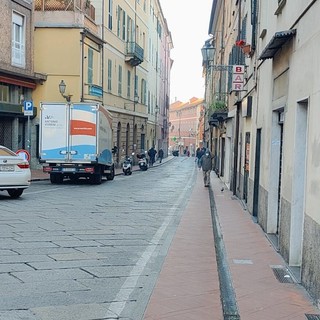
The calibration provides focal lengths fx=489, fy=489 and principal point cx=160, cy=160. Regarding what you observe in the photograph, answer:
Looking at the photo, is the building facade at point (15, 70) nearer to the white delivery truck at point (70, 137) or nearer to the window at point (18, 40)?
the window at point (18, 40)

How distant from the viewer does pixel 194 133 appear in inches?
4574

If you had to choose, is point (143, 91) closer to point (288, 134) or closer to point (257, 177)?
point (257, 177)

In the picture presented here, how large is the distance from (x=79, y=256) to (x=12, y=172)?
647 centimetres

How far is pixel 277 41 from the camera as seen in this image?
7.29m

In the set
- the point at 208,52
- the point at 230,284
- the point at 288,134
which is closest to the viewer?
the point at 230,284

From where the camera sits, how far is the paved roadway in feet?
15.8

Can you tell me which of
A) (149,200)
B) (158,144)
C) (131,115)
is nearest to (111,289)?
(149,200)

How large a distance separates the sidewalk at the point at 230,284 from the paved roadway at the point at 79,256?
0.22 m

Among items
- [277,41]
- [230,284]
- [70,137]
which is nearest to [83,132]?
[70,137]

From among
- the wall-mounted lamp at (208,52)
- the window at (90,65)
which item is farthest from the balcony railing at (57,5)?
the wall-mounted lamp at (208,52)

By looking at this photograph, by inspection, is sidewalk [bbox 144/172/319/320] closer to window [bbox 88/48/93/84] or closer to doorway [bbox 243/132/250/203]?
doorway [bbox 243/132/250/203]

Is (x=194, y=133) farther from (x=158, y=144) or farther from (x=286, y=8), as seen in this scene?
(x=286, y=8)

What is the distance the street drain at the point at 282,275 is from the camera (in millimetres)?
5832

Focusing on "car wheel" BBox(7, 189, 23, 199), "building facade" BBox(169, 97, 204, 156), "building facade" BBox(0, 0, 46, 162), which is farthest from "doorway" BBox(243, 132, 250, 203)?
"building facade" BBox(169, 97, 204, 156)
